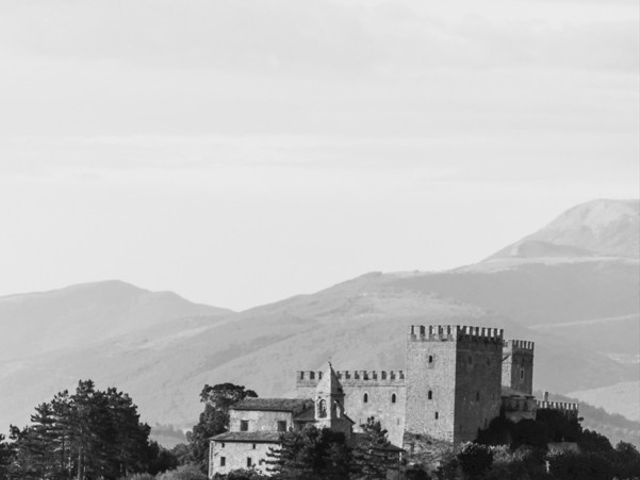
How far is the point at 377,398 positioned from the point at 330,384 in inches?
297

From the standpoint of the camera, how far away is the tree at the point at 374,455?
147 meters

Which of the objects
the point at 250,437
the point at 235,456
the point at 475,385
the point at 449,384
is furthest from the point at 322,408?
the point at 475,385

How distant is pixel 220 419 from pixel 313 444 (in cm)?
2321

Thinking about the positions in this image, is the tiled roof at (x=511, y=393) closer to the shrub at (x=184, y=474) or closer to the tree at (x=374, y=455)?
the tree at (x=374, y=455)

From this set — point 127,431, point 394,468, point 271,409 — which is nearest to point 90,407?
point 127,431

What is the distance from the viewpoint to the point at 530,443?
159875 mm

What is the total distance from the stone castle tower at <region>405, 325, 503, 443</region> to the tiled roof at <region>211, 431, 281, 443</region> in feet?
36.6

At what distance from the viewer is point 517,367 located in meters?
172

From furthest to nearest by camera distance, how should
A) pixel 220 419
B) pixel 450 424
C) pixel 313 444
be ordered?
1. pixel 220 419
2. pixel 450 424
3. pixel 313 444

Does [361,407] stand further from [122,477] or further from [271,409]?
[122,477]

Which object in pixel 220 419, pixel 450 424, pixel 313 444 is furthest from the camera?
pixel 220 419

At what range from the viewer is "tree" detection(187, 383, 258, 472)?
166 metres

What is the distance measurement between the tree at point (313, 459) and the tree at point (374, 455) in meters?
1.29

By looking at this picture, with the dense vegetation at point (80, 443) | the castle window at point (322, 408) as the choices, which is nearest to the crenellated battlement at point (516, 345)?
the castle window at point (322, 408)
